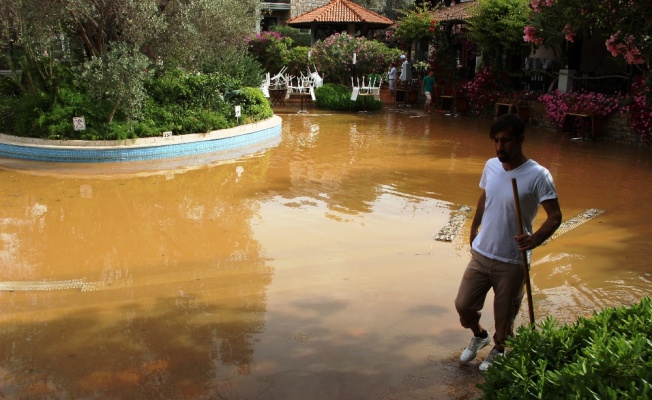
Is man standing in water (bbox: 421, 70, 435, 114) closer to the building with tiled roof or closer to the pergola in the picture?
the building with tiled roof

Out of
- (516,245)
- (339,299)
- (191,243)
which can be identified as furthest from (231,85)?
(516,245)

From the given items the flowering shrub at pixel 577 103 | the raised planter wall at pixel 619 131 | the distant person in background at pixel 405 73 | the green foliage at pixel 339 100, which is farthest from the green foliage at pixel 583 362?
the distant person in background at pixel 405 73

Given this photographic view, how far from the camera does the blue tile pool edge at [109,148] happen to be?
11.3 meters

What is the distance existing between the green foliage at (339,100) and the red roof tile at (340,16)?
6592mm

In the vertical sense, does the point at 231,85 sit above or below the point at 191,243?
above

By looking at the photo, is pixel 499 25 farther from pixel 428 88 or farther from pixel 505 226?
pixel 505 226

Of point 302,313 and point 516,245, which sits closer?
point 516,245

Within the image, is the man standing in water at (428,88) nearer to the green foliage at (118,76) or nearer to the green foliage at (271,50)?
the green foliage at (271,50)

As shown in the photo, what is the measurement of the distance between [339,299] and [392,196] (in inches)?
156

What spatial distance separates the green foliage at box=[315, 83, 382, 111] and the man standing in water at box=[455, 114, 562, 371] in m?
17.8

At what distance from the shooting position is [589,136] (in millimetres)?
Result: 15086

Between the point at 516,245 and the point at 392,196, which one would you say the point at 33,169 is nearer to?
the point at 392,196

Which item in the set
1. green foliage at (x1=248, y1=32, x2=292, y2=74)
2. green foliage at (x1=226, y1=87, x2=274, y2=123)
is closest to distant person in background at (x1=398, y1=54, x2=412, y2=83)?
green foliage at (x1=248, y1=32, x2=292, y2=74)

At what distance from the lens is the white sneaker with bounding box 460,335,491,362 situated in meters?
4.21
